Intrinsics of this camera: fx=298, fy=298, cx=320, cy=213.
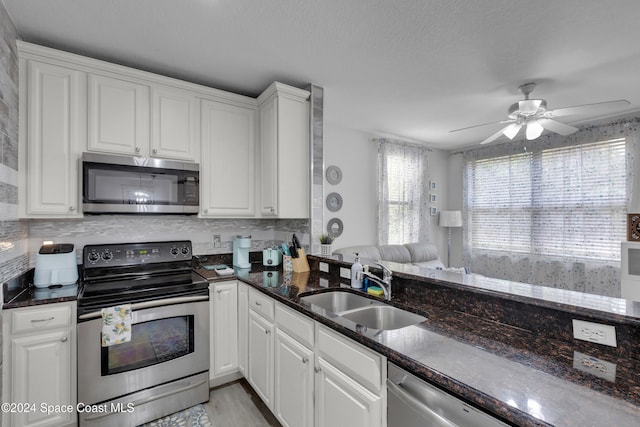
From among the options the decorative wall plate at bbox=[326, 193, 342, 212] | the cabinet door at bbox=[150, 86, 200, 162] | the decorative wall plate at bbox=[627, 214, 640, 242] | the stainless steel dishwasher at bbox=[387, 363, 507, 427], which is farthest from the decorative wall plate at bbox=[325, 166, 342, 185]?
the decorative wall plate at bbox=[627, 214, 640, 242]

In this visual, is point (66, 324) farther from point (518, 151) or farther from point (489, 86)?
point (518, 151)

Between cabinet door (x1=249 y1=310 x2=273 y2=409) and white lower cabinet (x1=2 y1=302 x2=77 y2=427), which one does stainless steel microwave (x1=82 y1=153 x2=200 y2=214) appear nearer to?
white lower cabinet (x1=2 y1=302 x2=77 y2=427)

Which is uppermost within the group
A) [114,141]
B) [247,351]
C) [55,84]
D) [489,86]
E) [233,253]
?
[489,86]

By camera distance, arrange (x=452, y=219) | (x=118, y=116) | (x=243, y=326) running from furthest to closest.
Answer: (x=452, y=219)
(x=243, y=326)
(x=118, y=116)

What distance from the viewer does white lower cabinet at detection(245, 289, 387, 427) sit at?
1.17 m

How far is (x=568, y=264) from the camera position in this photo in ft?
12.6

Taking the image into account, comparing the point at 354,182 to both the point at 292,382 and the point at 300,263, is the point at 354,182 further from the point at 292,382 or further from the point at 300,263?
the point at 292,382

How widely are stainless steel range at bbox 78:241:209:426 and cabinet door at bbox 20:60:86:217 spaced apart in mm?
448

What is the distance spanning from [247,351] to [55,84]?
2232 mm

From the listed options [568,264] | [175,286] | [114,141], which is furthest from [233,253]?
[568,264]

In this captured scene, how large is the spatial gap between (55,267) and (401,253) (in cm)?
360

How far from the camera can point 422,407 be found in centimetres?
96

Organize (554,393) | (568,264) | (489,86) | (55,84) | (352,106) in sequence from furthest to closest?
(568,264), (352,106), (489,86), (55,84), (554,393)

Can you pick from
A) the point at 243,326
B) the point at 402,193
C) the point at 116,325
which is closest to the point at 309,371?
the point at 243,326
